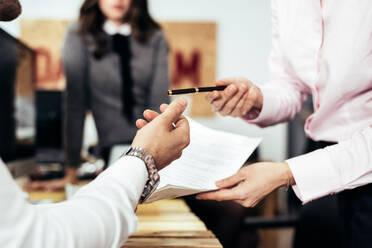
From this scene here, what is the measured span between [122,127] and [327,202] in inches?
35.5

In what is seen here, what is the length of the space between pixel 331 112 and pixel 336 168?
15 cm

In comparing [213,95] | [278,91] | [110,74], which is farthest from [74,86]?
[278,91]

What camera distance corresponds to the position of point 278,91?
1.06 m

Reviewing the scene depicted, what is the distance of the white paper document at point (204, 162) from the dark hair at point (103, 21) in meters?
0.91

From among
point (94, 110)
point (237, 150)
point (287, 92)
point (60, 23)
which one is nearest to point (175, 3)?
point (60, 23)

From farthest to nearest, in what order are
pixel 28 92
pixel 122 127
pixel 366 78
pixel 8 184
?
pixel 122 127
pixel 28 92
pixel 366 78
pixel 8 184

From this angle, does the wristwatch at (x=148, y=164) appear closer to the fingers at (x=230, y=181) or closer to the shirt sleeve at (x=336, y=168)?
the fingers at (x=230, y=181)

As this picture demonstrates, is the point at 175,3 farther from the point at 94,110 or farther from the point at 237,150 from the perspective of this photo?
the point at 237,150

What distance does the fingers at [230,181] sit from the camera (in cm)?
79

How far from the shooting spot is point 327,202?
4.10ft

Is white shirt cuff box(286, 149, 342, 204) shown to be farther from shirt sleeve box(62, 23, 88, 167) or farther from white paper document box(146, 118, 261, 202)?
shirt sleeve box(62, 23, 88, 167)

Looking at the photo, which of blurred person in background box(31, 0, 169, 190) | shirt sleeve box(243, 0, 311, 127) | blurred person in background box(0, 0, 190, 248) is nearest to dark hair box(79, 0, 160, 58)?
blurred person in background box(31, 0, 169, 190)

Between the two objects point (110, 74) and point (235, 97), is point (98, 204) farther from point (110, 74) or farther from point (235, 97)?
point (110, 74)

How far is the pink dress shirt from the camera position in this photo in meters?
0.78
